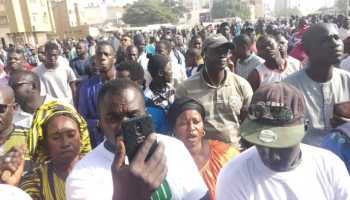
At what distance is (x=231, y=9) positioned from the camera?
229ft

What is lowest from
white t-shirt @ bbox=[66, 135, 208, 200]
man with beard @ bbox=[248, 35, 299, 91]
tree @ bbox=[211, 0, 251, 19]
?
tree @ bbox=[211, 0, 251, 19]

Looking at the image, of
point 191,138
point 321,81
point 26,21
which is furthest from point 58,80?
point 26,21

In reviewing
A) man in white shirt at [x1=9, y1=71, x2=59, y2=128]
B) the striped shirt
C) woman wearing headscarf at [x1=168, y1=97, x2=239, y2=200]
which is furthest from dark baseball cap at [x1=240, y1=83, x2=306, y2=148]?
man in white shirt at [x1=9, y1=71, x2=59, y2=128]

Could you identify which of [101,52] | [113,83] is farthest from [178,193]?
[101,52]

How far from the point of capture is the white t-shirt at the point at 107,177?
1414 millimetres

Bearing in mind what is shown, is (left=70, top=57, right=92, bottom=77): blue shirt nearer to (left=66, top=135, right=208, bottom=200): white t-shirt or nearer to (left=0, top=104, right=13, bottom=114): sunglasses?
(left=0, top=104, right=13, bottom=114): sunglasses

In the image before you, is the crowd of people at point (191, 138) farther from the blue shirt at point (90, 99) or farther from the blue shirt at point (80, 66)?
the blue shirt at point (80, 66)

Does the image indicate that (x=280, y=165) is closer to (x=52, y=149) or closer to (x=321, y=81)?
(x=52, y=149)

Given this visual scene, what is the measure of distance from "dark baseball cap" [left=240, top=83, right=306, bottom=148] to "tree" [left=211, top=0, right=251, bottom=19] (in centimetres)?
6905

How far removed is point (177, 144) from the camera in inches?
62.7

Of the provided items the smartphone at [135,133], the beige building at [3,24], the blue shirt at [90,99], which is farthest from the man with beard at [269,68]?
the beige building at [3,24]

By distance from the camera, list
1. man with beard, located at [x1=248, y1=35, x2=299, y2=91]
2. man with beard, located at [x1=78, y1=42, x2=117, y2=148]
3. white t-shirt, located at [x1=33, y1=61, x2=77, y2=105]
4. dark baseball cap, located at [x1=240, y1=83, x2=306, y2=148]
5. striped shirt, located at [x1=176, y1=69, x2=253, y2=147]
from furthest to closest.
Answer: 1. white t-shirt, located at [x1=33, y1=61, x2=77, y2=105]
2. man with beard, located at [x1=248, y1=35, x2=299, y2=91]
3. man with beard, located at [x1=78, y1=42, x2=117, y2=148]
4. striped shirt, located at [x1=176, y1=69, x2=253, y2=147]
5. dark baseball cap, located at [x1=240, y1=83, x2=306, y2=148]

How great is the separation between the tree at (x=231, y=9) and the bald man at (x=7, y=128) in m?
68.2

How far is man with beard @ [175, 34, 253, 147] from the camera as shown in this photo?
120 inches
